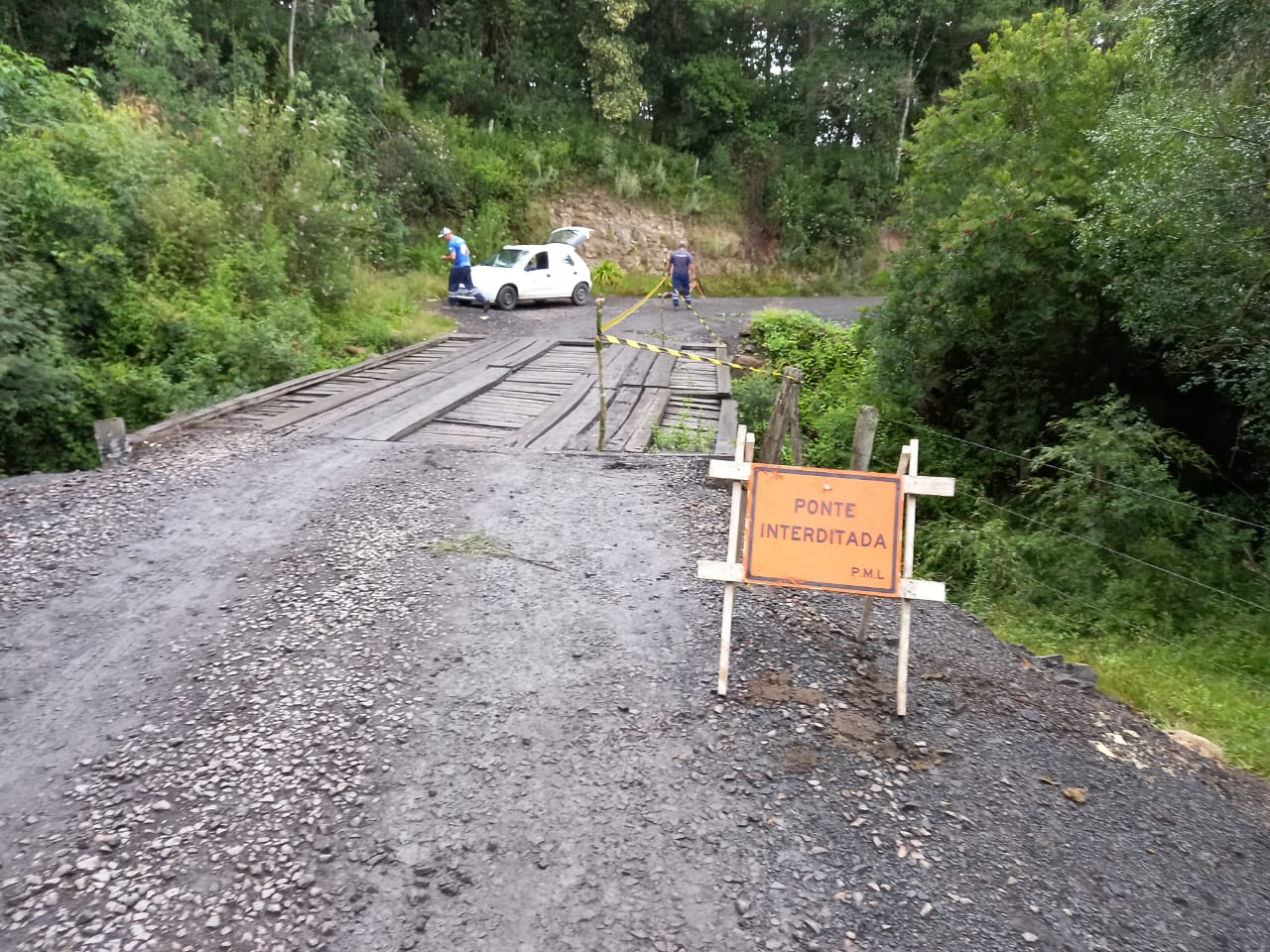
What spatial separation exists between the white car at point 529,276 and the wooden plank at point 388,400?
545cm

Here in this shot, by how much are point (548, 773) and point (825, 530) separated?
1866mm

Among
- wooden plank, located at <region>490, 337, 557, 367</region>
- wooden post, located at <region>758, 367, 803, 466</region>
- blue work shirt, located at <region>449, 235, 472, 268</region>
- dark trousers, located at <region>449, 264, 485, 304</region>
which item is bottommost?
wooden post, located at <region>758, 367, 803, 466</region>

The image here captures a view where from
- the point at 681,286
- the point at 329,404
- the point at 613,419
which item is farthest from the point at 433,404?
the point at 681,286

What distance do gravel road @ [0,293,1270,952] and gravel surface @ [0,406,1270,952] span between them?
2cm

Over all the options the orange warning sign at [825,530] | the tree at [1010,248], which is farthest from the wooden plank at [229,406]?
the tree at [1010,248]

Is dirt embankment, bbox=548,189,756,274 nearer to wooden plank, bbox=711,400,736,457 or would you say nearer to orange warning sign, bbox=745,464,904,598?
wooden plank, bbox=711,400,736,457

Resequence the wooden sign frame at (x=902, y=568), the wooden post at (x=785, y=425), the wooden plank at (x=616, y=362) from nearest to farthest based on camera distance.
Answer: the wooden sign frame at (x=902, y=568)
the wooden post at (x=785, y=425)
the wooden plank at (x=616, y=362)

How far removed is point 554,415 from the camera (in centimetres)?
1017

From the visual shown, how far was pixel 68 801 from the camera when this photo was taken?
138 inches

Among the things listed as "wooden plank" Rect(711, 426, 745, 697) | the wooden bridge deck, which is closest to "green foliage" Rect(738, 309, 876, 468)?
the wooden bridge deck

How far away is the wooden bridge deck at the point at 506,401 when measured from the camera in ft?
30.6

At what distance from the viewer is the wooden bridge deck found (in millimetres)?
9320

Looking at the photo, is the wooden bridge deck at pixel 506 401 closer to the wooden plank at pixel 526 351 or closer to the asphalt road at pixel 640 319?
the wooden plank at pixel 526 351

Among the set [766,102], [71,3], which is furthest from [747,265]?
[71,3]
